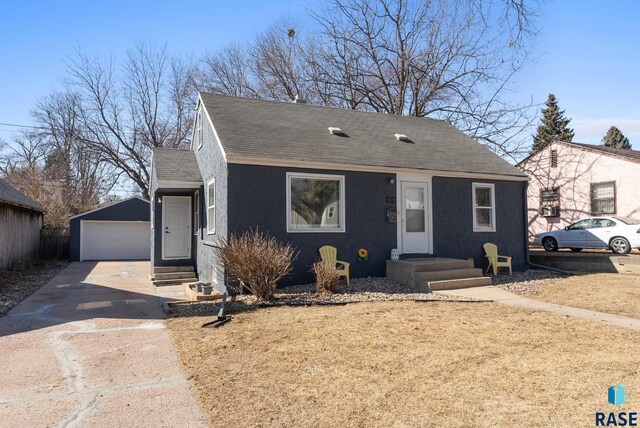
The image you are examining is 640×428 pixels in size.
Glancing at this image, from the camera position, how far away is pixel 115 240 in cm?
2181

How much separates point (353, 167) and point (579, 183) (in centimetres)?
1552

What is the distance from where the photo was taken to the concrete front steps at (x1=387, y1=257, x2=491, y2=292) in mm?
9430

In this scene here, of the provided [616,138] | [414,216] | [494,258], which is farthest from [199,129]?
[616,138]

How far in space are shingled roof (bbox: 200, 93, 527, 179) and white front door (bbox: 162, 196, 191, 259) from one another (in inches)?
136

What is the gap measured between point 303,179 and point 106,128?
81.1ft

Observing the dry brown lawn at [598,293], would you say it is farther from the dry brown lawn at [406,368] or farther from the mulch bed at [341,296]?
the dry brown lawn at [406,368]

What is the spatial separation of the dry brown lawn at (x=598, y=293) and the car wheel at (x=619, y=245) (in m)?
4.17

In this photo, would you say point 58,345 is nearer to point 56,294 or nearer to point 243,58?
point 56,294

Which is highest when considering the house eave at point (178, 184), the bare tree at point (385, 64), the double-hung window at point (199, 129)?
the bare tree at point (385, 64)

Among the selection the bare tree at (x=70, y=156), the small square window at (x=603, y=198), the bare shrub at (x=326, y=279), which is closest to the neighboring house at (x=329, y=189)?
the bare shrub at (x=326, y=279)

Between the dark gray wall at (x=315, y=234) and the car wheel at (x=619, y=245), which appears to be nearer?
the dark gray wall at (x=315, y=234)

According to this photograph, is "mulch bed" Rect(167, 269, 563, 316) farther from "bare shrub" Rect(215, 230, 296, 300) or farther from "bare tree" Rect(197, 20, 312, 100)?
"bare tree" Rect(197, 20, 312, 100)

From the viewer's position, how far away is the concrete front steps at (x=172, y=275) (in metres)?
12.0

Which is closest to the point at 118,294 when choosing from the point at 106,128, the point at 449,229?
the point at 449,229
